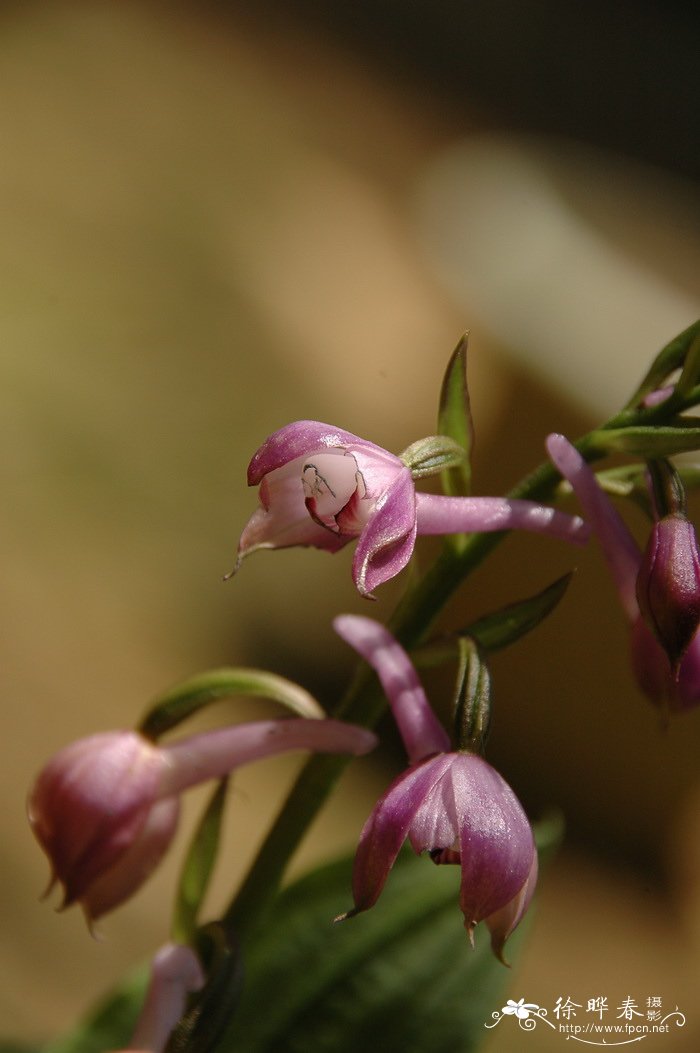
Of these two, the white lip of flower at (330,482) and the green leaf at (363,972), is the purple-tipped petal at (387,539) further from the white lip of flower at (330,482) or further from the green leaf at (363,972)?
the green leaf at (363,972)

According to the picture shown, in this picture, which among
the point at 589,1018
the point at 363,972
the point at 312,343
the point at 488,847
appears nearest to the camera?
the point at 488,847

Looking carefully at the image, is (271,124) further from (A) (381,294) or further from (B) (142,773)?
(B) (142,773)

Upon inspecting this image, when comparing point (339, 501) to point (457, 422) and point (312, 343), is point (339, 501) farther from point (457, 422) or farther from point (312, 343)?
point (312, 343)

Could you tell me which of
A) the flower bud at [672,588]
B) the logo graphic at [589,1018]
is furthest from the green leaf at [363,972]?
the flower bud at [672,588]

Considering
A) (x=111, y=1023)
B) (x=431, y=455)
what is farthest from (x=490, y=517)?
(x=111, y=1023)

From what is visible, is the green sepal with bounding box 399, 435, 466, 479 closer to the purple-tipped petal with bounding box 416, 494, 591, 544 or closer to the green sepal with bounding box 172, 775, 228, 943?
the purple-tipped petal with bounding box 416, 494, 591, 544

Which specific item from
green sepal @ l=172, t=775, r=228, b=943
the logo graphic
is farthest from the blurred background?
green sepal @ l=172, t=775, r=228, b=943
